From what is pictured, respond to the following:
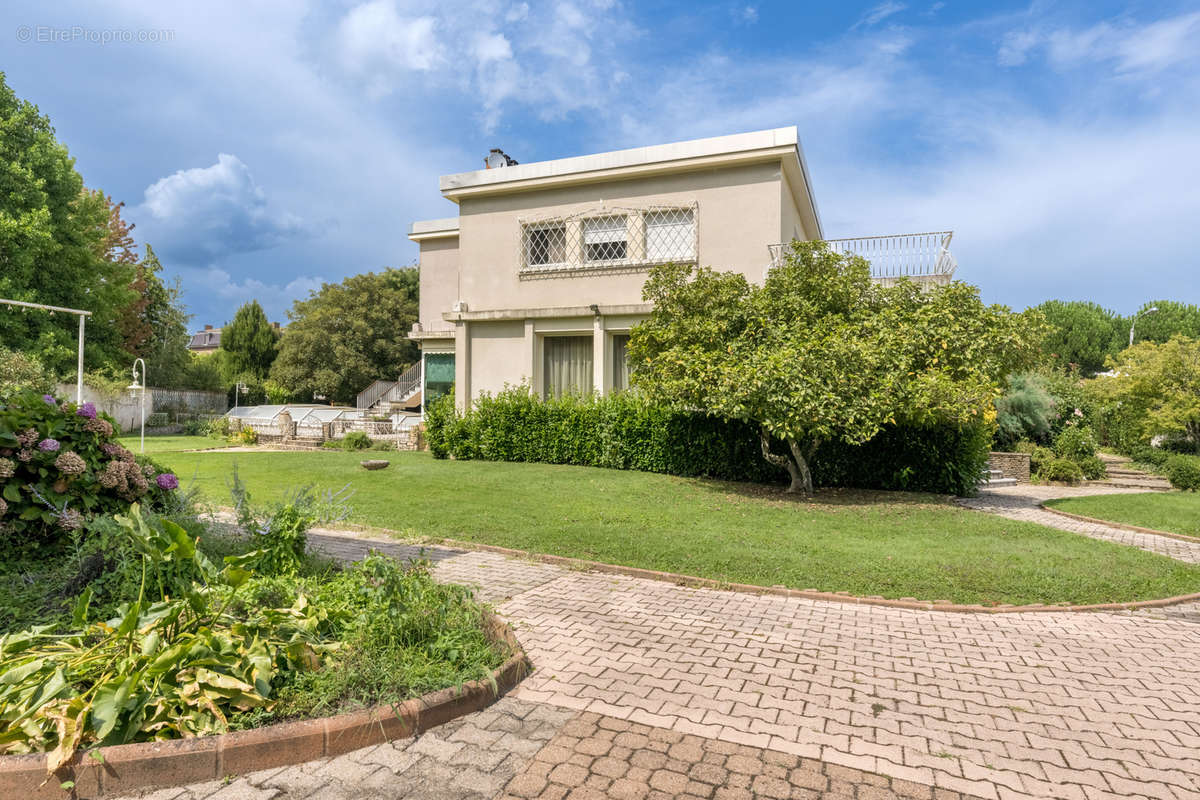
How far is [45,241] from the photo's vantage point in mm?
24766

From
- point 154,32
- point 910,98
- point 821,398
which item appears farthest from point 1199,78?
point 154,32

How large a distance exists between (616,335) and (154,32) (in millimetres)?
10478

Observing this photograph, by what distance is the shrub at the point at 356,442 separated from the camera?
21047mm

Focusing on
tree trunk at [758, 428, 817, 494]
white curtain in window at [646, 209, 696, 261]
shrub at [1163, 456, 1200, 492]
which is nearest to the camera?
tree trunk at [758, 428, 817, 494]

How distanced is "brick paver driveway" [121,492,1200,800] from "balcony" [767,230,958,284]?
9667 millimetres

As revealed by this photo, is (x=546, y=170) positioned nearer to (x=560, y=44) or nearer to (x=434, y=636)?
(x=560, y=44)

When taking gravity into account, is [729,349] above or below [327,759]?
above

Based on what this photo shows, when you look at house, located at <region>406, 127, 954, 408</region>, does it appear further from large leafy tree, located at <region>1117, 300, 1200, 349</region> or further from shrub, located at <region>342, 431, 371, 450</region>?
large leafy tree, located at <region>1117, 300, 1200, 349</region>

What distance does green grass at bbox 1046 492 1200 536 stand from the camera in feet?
34.3

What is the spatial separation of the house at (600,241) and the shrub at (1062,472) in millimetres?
6842

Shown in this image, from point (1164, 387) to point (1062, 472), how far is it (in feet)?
15.6

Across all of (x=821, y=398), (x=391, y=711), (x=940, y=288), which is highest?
(x=940, y=288)

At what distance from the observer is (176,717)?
289 cm

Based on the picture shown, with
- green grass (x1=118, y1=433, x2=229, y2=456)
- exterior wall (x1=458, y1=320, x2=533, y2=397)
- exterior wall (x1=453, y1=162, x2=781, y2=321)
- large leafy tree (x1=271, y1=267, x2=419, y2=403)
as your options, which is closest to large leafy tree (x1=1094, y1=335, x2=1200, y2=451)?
exterior wall (x1=453, y1=162, x2=781, y2=321)
